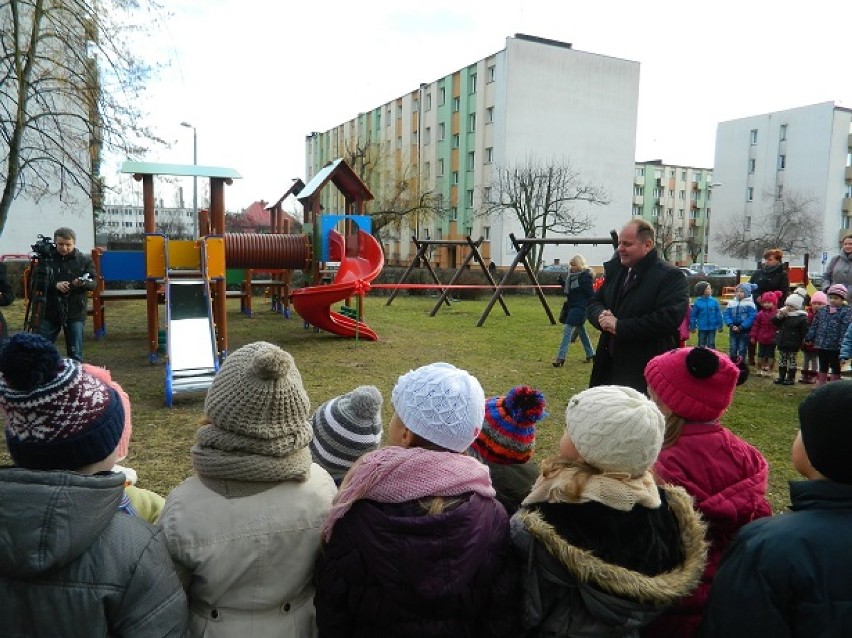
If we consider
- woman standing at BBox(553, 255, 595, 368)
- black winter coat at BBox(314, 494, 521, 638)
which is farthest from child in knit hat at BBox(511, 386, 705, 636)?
woman standing at BBox(553, 255, 595, 368)

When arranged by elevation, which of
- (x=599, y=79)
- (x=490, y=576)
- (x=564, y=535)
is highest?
(x=599, y=79)

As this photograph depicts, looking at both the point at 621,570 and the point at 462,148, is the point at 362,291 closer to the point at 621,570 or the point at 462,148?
the point at 621,570

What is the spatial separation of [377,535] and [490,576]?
315mm

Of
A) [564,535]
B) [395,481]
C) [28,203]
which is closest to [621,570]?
[564,535]

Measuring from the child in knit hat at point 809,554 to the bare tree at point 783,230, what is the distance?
51777 millimetres

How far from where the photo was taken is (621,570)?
1552 millimetres

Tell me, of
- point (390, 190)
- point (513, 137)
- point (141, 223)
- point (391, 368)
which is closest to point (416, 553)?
point (391, 368)

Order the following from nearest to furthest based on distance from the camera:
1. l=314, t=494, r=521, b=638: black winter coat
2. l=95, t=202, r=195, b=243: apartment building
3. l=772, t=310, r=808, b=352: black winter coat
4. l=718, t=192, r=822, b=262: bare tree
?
l=314, t=494, r=521, b=638: black winter coat → l=772, t=310, r=808, b=352: black winter coat → l=95, t=202, r=195, b=243: apartment building → l=718, t=192, r=822, b=262: bare tree

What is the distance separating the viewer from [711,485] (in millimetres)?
2092

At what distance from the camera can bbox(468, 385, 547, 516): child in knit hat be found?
2100mm

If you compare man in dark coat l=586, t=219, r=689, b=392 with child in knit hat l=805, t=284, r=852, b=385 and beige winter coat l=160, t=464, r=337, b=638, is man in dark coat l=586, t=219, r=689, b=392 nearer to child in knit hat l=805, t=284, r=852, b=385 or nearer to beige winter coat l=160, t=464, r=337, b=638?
beige winter coat l=160, t=464, r=337, b=638

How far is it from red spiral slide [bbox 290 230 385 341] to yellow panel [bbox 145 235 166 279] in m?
2.69

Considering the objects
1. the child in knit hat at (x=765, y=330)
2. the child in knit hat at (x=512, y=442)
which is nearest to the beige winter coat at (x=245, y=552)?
the child in knit hat at (x=512, y=442)

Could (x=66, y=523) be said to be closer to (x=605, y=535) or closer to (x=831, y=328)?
(x=605, y=535)
